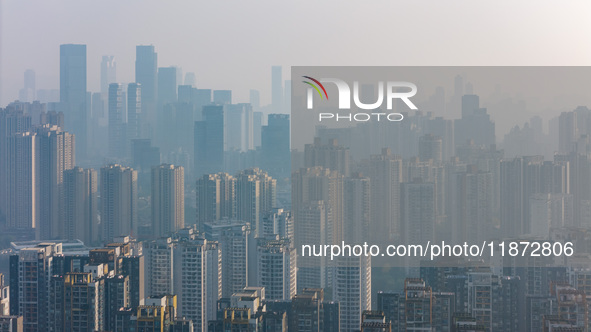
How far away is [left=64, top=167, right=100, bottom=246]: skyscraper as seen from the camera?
16.2 ft

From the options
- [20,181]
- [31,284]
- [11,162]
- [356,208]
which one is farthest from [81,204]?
[356,208]

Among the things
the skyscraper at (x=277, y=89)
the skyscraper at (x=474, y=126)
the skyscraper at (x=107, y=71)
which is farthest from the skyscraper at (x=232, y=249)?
the skyscraper at (x=474, y=126)

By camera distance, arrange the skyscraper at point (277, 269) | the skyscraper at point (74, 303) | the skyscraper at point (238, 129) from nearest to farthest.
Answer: the skyscraper at point (74, 303), the skyscraper at point (277, 269), the skyscraper at point (238, 129)

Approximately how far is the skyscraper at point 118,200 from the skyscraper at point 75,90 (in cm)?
23

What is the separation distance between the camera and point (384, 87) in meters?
3.74

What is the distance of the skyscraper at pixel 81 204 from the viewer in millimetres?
4926

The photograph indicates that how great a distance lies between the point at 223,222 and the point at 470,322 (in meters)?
1.91

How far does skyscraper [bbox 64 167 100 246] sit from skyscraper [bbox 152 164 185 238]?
1.24 feet

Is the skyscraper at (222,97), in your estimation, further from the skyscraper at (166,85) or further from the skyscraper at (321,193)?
the skyscraper at (321,193)

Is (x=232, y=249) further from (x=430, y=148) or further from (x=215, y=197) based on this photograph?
(x=430, y=148)

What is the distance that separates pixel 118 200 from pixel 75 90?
2.47 ft

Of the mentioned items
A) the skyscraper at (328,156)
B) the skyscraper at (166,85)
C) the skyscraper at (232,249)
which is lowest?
the skyscraper at (232,249)

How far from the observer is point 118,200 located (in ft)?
16.8

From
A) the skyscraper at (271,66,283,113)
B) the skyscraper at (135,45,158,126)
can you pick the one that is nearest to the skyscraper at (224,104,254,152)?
the skyscraper at (271,66,283,113)
